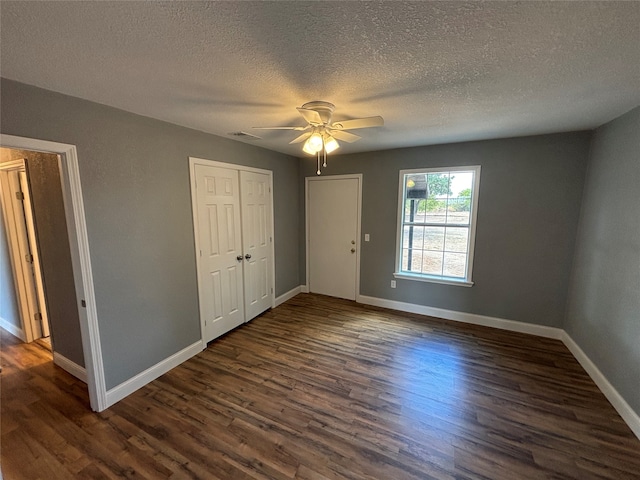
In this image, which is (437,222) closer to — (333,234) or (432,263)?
(432,263)

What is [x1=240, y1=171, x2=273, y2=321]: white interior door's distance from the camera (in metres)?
3.49

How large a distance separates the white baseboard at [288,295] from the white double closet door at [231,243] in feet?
0.91

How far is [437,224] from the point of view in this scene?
366 centimetres

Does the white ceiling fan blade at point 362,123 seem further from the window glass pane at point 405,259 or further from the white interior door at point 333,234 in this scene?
the window glass pane at point 405,259

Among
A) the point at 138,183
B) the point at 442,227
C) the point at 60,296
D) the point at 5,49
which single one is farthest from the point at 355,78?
the point at 60,296

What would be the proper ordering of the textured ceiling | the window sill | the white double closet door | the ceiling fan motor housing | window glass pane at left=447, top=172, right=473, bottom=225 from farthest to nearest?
the window sill < window glass pane at left=447, top=172, right=473, bottom=225 < the white double closet door < the ceiling fan motor housing < the textured ceiling

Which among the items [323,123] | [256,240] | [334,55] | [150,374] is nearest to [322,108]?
[323,123]

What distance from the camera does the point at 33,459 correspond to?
5.63 ft

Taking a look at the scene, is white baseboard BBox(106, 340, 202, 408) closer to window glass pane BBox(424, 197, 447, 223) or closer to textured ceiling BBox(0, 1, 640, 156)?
textured ceiling BBox(0, 1, 640, 156)

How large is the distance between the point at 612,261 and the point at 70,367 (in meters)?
5.09

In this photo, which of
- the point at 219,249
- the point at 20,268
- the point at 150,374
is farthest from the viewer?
the point at 219,249

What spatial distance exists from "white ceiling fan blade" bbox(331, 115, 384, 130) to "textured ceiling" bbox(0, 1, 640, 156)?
0.49ft

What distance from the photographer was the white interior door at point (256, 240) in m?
3.49

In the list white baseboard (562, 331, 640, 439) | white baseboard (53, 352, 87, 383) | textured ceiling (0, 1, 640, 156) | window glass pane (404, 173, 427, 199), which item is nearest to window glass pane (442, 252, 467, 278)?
window glass pane (404, 173, 427, 199)
